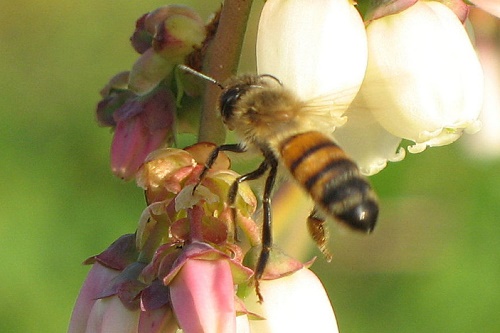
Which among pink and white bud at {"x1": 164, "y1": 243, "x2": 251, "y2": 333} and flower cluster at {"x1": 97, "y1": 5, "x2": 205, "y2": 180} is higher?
flower cluster at {"x1": 97, "y1": 5, "x2": 205, "y2": 180}

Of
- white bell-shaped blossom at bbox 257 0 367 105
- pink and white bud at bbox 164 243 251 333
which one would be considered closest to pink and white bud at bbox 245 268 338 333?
pink and white bud at bbox 164 243 251 333

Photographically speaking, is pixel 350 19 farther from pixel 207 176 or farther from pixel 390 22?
pixel 207 176

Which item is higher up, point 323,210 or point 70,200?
point 323,210

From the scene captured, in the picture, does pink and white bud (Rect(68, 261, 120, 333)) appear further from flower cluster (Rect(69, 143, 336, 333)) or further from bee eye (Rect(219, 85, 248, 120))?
bee eye (Rect(219, 85, 248, 120))

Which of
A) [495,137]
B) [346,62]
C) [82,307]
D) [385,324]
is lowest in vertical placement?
[385,324]

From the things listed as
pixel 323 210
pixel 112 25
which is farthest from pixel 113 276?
pixel 112 25

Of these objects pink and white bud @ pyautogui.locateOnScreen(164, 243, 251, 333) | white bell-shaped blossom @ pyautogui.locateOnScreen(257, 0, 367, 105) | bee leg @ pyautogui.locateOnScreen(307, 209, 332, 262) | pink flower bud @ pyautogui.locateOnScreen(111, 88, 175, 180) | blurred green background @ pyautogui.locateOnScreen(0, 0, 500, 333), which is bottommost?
blurred green background @ pyautogui.locateOnScreen(0, 0, 500, 333)

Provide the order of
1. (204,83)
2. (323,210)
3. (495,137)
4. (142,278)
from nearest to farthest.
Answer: (142,278) → (323,210) → (204,83) → (495,137)
